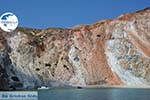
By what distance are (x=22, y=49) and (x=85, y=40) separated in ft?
98.4

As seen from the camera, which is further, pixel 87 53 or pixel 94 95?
pixel 87 53

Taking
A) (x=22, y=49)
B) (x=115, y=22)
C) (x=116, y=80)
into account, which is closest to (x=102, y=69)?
(x=116, y=80)

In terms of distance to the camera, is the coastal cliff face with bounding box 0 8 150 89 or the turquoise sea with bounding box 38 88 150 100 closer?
the turquoise sea with bounding box 38 88 150 100

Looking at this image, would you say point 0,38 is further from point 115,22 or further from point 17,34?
point 115,22

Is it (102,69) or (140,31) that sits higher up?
(140,31)

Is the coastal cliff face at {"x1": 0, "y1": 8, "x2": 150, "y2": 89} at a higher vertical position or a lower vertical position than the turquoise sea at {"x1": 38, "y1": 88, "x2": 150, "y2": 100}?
higher

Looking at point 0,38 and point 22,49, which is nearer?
point 0,38

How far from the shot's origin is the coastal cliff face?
149 m

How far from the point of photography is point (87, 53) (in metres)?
163

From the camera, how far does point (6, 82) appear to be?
4427 inches

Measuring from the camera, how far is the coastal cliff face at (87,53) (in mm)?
149375

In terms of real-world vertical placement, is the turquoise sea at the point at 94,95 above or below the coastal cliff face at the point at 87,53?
below

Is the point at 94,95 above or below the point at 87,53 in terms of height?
below

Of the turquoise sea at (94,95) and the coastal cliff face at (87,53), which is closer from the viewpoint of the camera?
the turquoise sea at (94,95)
